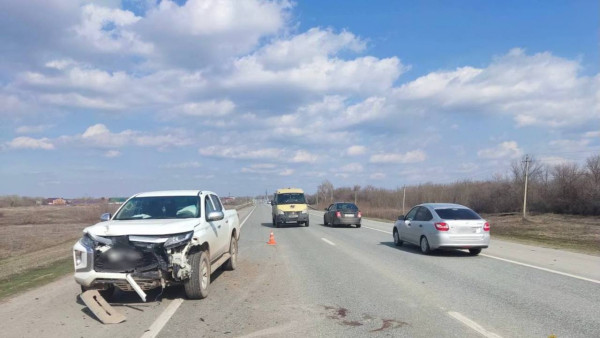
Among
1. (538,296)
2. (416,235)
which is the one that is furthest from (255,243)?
(538,296)

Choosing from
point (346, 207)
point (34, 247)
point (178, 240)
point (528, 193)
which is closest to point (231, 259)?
point (178, 240)

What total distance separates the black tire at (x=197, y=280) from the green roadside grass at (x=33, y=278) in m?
3.47

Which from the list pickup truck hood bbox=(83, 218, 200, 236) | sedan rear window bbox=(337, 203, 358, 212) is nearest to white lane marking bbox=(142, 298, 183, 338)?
pickup truck hood bbox=(83, 218, 200, 236)

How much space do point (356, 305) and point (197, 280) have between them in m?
2.58

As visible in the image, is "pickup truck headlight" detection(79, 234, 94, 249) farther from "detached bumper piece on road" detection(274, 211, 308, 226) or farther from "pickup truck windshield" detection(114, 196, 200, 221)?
"detached bumper piece on road" detection(274, 211, 308, 226)

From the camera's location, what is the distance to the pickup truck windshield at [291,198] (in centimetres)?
2986

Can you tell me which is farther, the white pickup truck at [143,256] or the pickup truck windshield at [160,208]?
the pickup truck windshield at [160,208]

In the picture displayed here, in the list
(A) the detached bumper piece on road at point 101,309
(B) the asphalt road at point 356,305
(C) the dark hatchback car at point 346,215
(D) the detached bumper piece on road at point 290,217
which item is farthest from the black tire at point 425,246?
(D) the detached bumper piece on road at point 290,217

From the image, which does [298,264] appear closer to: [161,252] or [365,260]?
[365,260]

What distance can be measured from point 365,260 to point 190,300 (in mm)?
6216

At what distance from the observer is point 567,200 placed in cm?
4756

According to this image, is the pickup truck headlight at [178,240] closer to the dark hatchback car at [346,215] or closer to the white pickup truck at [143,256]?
the white pickup truck at [143,256]

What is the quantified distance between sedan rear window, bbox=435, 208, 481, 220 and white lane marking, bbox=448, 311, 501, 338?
7.57 m

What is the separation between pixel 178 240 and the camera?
748cm
